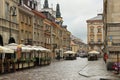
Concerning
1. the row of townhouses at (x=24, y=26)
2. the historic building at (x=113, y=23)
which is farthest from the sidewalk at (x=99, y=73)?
the row of townhouses at (x=24, y=26)

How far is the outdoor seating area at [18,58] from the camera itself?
32.7m

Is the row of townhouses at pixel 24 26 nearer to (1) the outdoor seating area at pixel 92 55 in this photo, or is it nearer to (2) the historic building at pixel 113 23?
(1) the outdoor seating area at pixel 92 55

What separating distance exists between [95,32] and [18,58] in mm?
116077

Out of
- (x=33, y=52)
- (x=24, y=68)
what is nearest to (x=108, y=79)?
(x=24, y=68)

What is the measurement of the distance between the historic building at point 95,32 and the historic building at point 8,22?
96402 millimetres

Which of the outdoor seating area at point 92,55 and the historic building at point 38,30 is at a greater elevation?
the historic building at point 38,30

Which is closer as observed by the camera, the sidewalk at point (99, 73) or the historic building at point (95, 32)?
the sidewalk at point (99, 73)

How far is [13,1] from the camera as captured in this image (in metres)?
51.8

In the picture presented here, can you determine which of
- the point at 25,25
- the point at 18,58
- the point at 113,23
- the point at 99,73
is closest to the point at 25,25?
the point at 25,25

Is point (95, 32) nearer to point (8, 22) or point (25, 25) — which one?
point (25, 25)

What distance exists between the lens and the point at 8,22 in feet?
159

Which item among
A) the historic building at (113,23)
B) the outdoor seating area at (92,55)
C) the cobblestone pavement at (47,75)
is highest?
the historic building at (113,23)

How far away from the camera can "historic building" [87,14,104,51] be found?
148000 millimetres

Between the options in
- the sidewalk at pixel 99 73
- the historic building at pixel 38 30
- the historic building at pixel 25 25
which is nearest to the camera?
the sidewalk at pixel 99 73
